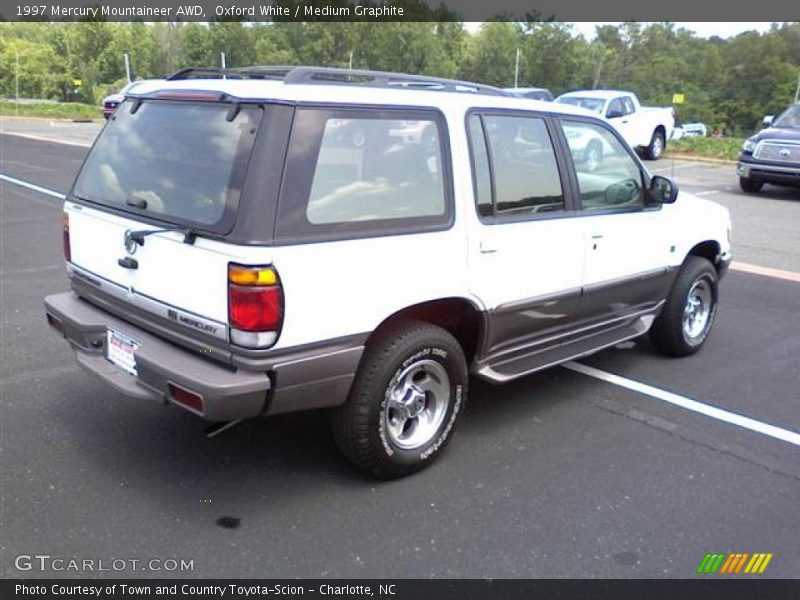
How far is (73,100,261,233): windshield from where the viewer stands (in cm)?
291

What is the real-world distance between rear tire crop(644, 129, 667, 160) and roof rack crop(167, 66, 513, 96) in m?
17.4

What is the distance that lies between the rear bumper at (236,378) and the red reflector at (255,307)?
17 cm

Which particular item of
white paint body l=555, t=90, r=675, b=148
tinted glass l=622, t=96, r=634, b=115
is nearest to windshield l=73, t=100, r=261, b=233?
white paint body l=555, t=90, r=675, b=148

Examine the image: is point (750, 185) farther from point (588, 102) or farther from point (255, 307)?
point (255, 307)

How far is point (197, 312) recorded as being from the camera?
297 centimetres

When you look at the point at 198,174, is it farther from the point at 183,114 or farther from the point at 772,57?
the point at 772,57

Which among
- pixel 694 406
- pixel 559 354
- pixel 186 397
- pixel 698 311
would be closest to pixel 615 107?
pixel 698 311

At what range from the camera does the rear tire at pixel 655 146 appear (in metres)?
19.8

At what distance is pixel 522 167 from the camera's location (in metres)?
3.84

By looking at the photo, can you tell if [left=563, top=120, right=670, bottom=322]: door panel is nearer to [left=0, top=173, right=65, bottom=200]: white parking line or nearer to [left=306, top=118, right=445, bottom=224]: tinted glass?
[left=306, top=118, right=445, bottom=224]: tinted glass

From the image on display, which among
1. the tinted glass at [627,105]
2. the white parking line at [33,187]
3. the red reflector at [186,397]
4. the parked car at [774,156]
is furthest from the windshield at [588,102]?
the red reflector at [186,397]

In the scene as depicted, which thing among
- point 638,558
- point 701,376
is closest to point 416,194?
point 638,558

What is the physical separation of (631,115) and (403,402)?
17.2m

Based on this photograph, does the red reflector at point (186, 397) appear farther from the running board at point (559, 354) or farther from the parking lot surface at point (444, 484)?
the running board at point (559, 354)
